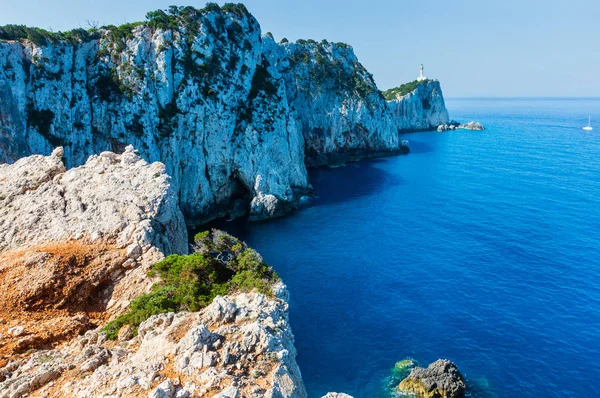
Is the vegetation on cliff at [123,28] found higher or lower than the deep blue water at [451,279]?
higher

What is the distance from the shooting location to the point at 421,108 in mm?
160000

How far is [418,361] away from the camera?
3108 cm

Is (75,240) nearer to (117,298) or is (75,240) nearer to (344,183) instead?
(117,298)

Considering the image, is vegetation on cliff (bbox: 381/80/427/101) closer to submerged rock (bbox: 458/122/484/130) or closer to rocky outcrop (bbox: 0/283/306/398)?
submerged rock (bbox: 458/122/484/130)

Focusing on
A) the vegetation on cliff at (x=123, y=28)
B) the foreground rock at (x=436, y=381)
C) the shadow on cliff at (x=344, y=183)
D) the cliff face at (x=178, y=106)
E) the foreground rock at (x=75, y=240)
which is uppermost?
the vegetation on cliff at (x=123, y=28)

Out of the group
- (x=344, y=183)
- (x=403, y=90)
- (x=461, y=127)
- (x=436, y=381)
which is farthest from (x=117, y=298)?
(x=461, y=127)

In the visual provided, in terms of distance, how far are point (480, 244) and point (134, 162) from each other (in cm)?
4311

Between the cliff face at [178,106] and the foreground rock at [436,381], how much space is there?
38524 mm

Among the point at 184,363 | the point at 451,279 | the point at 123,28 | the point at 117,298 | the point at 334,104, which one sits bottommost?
the point at 451,279

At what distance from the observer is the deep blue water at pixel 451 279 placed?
100 ft

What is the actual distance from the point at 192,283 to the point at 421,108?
15774 cm

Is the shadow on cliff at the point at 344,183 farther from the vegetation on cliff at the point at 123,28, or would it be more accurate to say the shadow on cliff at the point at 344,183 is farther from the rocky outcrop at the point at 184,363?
the rocky outcrop at the point at 184,363

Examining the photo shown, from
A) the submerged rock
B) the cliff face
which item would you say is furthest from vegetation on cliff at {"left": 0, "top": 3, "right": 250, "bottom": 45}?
the submerged rock

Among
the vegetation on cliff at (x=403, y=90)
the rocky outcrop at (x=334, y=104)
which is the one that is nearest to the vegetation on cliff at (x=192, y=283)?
the rocky outcrop at (x=334, y=104)
